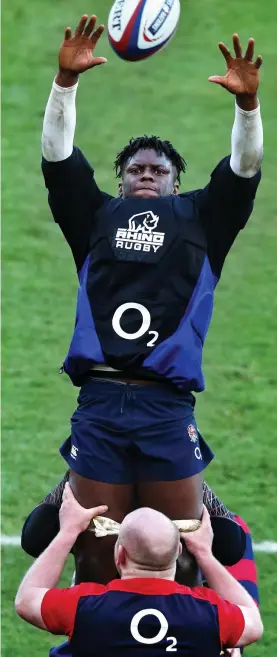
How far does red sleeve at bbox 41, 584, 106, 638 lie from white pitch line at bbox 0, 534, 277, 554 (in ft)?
9.92

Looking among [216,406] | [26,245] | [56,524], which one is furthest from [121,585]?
[26,245]

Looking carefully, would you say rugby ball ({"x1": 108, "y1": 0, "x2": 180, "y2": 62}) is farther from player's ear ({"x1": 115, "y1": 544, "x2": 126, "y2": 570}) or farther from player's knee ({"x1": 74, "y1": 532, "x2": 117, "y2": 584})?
player's ear ({"x1": 115, "y1": 544, "x2": 126, "y2": 570})

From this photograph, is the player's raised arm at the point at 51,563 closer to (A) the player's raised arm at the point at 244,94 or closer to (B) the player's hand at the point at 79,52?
(A) the player's raised arm at the point at 244,94

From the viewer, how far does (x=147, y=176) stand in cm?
677

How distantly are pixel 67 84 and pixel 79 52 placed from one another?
0.51 ft

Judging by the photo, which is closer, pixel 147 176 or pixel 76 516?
pixel 76 516

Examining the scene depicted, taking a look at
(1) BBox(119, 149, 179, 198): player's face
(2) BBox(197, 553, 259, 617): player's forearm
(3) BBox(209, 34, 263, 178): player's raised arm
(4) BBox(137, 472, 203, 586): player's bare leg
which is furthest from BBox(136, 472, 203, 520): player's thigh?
(3) BBox(209, 34, 263, 178): player's raised arm

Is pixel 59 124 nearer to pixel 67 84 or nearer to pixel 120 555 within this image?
pixel 67 84

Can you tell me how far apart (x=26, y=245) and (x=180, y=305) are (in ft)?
18.8

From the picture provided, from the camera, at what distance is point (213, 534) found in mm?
6781

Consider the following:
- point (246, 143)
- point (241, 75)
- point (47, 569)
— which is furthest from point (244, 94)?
point (47, 569)

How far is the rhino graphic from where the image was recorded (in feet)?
21.5

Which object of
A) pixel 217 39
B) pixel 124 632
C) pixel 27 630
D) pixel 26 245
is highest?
pixel 217 39

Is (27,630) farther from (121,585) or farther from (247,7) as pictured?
(247,7)
